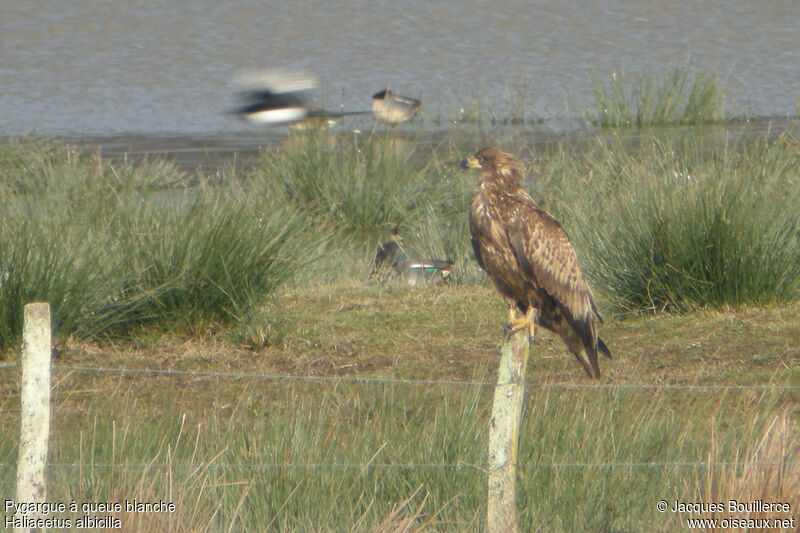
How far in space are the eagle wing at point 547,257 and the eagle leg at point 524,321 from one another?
14cm

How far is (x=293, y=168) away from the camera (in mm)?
11406

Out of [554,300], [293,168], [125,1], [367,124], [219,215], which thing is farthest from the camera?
[125,1]

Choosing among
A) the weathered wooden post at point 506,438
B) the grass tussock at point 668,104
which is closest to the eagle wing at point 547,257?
the weathered wooden post at point 506,438

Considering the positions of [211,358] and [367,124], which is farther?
[367,124]

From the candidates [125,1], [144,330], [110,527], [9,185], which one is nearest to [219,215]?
[144,330]

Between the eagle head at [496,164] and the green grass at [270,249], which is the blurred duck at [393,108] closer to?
the green grass at [270,249]

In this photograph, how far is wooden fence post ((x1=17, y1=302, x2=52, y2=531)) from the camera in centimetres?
362

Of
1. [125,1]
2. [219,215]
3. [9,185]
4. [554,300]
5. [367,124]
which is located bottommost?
[125,1]

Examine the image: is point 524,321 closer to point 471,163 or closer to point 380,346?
point 471,163

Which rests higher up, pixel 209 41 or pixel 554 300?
pixel 554 300

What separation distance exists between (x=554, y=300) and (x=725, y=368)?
161cm

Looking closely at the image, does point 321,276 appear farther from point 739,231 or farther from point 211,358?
point 739,231

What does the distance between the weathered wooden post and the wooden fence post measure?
144cm

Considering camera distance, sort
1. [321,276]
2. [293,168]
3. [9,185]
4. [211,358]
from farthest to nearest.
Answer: [9,185], [293,168], [321,276], [211,358]
